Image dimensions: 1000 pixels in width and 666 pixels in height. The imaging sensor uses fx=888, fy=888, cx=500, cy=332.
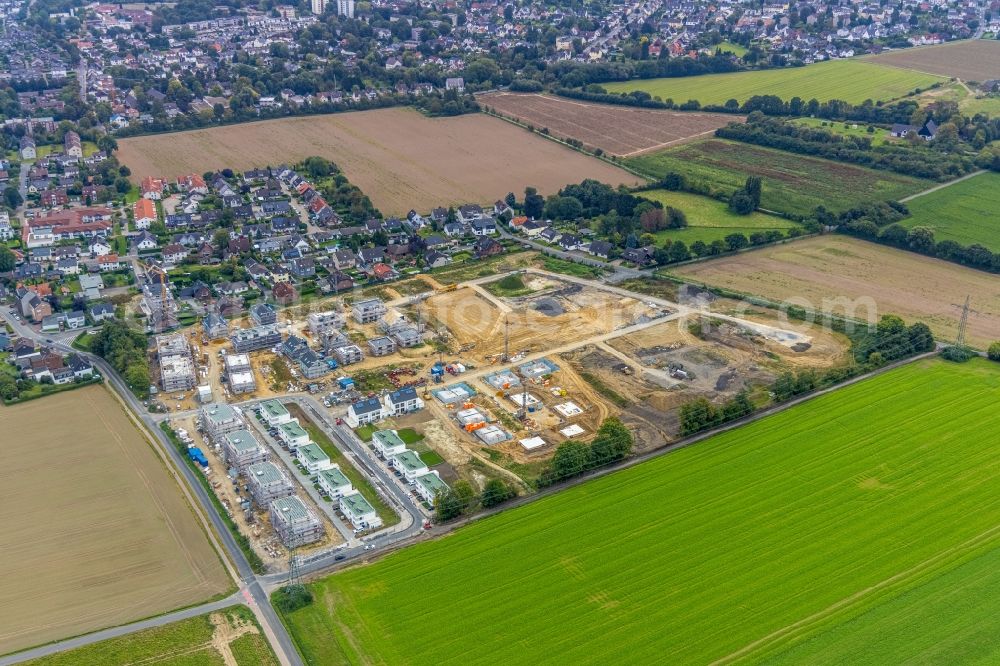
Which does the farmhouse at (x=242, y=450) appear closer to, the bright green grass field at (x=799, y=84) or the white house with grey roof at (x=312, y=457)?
the white house with grey roof at (x=312, y=457)

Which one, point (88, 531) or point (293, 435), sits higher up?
point (293, 435)

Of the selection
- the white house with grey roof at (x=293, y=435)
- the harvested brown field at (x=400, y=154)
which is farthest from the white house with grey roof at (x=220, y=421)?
the harvested brown field at (x=400, y=154)

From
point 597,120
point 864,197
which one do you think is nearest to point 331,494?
point 864,197

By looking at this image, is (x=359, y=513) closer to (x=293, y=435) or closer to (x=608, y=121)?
(x=293, y=435)

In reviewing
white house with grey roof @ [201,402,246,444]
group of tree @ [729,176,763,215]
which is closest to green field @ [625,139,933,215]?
group of tree @ [729,176,763,215]

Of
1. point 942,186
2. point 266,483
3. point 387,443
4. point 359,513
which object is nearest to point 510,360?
point 387,443
